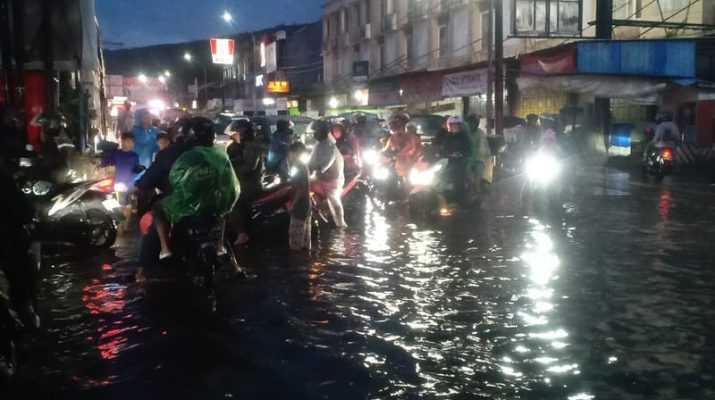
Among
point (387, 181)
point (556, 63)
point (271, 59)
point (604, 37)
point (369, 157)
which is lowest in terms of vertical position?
point (387, 181)

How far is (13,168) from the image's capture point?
9094 millimetres

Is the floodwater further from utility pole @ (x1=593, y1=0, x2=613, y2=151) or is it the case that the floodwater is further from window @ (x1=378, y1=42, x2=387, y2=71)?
window @ (x1=378, y1=42, x2=387, y2=71)

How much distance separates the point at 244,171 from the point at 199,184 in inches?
131

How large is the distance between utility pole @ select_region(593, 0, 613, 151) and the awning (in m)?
2.65

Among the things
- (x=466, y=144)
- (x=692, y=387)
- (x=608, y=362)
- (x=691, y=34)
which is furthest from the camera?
(x=691, y=34)

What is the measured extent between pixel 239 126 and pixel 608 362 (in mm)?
6415

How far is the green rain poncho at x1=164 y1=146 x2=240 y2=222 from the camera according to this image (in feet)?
22.8

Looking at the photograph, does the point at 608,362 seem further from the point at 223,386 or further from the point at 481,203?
the point at 481,203

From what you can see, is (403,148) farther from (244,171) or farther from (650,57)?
(650,57)

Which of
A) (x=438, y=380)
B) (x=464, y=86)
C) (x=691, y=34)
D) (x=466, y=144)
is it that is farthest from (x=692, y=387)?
(x=464, y=86)

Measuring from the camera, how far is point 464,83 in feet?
106

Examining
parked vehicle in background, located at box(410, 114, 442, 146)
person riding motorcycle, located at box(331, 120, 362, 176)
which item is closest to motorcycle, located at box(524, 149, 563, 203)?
person riding motorcycle, located at box(331, 120, 362, 176)

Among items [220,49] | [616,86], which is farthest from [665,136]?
[220,49]

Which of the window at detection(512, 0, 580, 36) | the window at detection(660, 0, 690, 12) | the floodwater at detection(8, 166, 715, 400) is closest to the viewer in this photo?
the floodwater at detection(8, 166, 715, 400)
